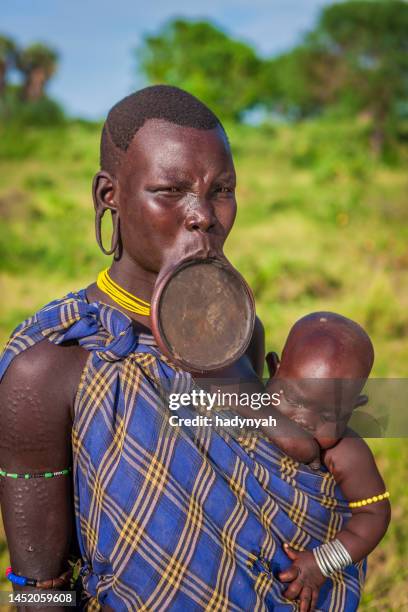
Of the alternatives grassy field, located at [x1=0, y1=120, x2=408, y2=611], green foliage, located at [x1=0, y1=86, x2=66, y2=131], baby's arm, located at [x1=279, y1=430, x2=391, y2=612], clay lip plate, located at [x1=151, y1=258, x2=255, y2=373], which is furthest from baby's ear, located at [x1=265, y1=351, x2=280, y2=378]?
green foliage, located at [x1=0, y1=86, x2=66, y2=131]

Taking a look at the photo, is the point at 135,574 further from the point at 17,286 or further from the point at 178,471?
the point at 17,286

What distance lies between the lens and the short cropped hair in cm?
140

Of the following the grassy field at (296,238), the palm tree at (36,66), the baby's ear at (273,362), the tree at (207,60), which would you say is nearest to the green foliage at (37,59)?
the palm tree at (36,66)

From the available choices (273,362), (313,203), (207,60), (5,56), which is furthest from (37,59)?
(273,362)

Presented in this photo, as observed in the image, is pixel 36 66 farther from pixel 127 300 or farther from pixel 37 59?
pixel 127 300

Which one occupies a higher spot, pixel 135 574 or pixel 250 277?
pixel 250 277

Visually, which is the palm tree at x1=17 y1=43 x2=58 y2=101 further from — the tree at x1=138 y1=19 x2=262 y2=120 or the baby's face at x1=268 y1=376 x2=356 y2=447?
the baby's face at x1=268 y1=376 x2=356 y2=447

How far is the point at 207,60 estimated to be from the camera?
2683 cm

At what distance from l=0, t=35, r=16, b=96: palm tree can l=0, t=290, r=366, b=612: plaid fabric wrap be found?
39229 mm

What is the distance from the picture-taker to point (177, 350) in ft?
4.37

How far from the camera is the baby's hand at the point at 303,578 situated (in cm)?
143

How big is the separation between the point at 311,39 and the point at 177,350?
1950 centimetres

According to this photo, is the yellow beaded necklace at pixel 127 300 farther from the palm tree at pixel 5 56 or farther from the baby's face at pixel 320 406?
the palm tree at pixel 5 56

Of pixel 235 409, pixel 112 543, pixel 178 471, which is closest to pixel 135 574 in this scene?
pixel 112 543
